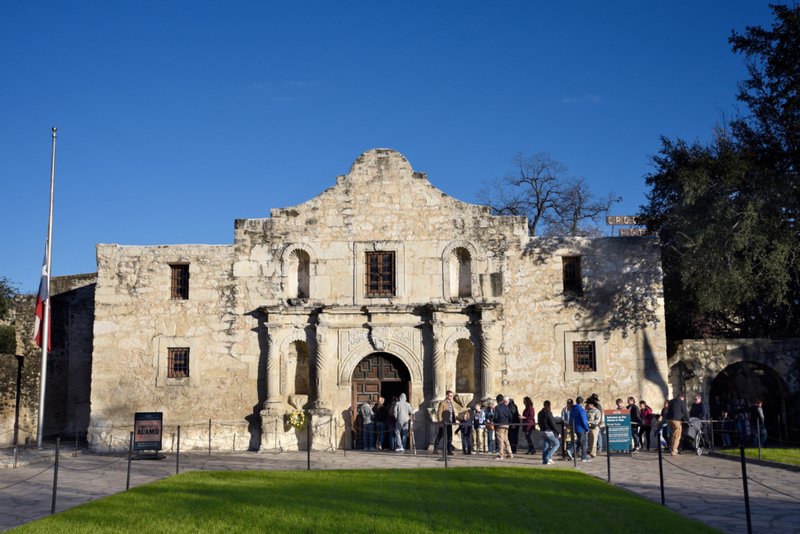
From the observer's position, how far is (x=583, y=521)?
29.1 feet

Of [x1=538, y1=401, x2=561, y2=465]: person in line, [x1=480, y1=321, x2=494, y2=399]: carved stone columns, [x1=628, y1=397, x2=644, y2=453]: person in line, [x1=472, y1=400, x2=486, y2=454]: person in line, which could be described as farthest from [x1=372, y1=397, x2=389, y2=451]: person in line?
[x1=628, y1=397, x2=644, y2=453]: person in line

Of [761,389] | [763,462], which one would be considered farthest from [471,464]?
[761,389]

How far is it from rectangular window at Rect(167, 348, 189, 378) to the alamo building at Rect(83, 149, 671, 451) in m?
0.04

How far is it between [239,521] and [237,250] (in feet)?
41.3

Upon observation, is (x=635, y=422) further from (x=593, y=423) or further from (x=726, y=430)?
(x=726, y=430)

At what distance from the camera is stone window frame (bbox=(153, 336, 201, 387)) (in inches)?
788

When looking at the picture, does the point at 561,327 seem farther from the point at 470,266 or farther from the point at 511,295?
the point at 470,266

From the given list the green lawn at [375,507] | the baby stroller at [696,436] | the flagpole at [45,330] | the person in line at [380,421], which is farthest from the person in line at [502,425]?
the flagpole at [45,330]

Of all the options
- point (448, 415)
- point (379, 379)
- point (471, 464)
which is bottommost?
point (471, 464)

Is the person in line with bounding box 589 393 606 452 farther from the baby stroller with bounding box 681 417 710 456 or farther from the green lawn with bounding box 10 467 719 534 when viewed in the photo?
the green lawn with bounding box 10 467 719 534

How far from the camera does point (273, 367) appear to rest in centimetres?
1972

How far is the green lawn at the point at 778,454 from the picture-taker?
1514 centimetres

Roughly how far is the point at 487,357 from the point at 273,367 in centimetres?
591

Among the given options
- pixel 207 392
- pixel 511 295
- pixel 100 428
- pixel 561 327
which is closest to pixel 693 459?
pixel 561 327
